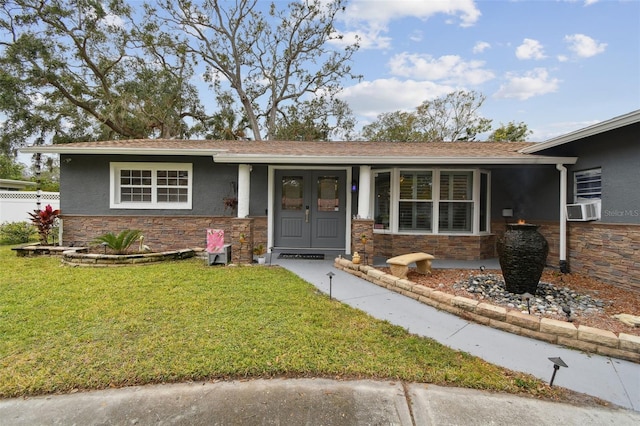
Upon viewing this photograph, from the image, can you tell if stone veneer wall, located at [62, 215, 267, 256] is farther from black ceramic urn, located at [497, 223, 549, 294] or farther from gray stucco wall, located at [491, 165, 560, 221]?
gray stucco wall, located at [491, 165, 560, 221]

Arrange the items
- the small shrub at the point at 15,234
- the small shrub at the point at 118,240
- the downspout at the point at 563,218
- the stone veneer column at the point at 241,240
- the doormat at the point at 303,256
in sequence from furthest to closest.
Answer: the small shrub at the point at 15,234, the doormat at the point at 303,256, the small shrub at the point at 118,240, the stone veneer column at the point at 241,240, the downspout at the point at 563,218

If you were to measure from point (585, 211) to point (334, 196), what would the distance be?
5299 mm

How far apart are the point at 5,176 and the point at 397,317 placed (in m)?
36.4

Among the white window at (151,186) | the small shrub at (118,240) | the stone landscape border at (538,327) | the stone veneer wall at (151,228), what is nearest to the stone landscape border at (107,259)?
the small shrub at (118,240)

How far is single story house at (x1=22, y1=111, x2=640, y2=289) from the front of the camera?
652cm

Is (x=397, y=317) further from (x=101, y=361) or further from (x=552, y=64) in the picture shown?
(x=552, y=64)

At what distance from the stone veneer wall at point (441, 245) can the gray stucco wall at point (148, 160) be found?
3.54 meters

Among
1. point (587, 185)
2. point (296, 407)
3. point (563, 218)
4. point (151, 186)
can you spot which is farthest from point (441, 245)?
point (151, 186)

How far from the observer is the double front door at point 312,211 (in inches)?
322

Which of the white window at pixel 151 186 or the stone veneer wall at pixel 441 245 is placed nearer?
the stone veneer wall at pixel 441 245

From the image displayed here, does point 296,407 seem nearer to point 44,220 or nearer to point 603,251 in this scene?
point 603,251

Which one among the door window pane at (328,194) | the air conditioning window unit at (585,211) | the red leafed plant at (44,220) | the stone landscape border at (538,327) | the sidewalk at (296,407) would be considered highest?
the door window pane at (328,194)

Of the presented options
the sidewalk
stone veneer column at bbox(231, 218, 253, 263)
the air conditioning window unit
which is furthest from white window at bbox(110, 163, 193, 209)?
the air conditioning window unit

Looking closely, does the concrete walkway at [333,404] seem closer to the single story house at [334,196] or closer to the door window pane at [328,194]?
the single story house at [334,196]
